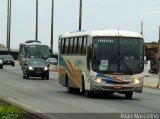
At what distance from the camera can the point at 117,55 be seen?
79.2ft

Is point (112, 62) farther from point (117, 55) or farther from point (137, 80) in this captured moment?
point (137, 80)

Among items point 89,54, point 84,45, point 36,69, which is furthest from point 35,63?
point 89,54

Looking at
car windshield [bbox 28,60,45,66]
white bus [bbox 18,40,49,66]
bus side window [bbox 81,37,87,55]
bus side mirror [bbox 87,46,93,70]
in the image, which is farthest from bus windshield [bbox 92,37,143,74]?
white bus [bbox 18,40,49,66]

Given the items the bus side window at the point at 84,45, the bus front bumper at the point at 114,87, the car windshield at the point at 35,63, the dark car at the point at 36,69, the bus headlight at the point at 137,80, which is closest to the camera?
the bus front bumper at the point at 114,87

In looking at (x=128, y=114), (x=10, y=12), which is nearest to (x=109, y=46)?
(x=128, y=114)

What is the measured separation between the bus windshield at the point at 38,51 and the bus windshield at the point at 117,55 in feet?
115

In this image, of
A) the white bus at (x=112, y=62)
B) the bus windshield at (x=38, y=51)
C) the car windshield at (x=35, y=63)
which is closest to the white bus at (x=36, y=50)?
the bus windshield at (x=38, y=51)

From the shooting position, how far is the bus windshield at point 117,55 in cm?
2409

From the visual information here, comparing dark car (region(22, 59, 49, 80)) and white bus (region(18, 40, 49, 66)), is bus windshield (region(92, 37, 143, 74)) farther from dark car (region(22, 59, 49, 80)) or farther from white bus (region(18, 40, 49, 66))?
white bus (region(18, 40, 49, 66))

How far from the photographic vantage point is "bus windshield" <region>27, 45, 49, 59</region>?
194 feet

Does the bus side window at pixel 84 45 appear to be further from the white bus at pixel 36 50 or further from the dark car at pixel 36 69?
the white bus at pixel 36 50

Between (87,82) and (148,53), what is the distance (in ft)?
189

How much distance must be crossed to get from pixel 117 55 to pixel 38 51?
35.7 metres

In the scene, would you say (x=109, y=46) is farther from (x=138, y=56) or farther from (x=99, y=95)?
(x=99, y=95)
